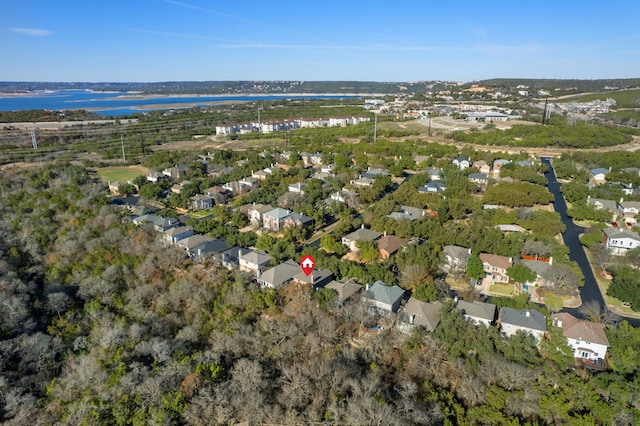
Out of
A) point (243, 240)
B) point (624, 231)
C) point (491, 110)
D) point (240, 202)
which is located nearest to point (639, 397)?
point (624, 231)

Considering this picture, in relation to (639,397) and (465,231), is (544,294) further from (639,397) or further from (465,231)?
(639,397)

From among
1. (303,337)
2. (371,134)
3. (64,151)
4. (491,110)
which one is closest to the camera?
(303,337)

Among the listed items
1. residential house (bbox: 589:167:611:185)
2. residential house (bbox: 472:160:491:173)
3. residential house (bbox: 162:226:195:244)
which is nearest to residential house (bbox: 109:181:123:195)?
residential house (bbox: 162:226:195:244)

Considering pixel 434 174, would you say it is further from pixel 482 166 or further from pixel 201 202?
pixel 201 202

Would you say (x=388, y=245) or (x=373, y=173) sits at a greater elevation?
(x=373, y=173)

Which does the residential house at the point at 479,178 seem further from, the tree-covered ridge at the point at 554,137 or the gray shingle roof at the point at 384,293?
the gray shingle roof at the point at 384,293

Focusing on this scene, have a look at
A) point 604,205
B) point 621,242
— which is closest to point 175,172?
point 621,242

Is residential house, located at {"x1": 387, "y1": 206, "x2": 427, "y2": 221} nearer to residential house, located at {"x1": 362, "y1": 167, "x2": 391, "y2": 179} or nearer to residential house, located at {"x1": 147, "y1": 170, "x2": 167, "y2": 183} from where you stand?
residential house, located at {"x1": 362, "y1": 167, "x2": 391, "y2": 179}
